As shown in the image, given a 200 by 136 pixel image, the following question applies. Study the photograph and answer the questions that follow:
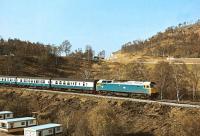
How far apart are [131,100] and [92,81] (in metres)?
13.4

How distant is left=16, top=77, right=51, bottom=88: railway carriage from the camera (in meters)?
73.9

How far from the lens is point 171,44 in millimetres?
141875

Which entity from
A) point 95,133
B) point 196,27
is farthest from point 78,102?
point 196,27

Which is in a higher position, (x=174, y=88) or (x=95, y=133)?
(x=174, y=88)

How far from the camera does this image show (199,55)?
11769 centimetres

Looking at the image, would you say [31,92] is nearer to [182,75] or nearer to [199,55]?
[182,75]

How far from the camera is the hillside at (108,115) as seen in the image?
4294cm

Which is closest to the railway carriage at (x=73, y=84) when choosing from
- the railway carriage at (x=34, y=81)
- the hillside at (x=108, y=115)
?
the railway carriage at (x=34, y=81)

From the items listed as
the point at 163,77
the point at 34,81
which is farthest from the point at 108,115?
the point at 34,81

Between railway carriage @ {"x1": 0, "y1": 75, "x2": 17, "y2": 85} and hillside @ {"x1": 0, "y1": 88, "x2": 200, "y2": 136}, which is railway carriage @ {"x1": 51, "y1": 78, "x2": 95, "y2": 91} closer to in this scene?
hillside @ {"x1": 0, "y1": 88, "x2": 200, "y2": 136}

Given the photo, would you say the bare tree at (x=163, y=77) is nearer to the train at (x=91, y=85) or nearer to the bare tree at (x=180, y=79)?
the bare tree at (x=180, y=79)

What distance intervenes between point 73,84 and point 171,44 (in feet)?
272

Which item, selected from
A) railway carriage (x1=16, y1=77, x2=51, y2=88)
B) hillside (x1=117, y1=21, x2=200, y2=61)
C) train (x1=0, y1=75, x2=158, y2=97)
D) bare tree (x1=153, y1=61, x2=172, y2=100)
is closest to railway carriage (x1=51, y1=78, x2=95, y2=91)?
train (x1=0, y1=75, x2=158, y2=97)

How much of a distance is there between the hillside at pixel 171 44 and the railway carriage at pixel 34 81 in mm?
59190
